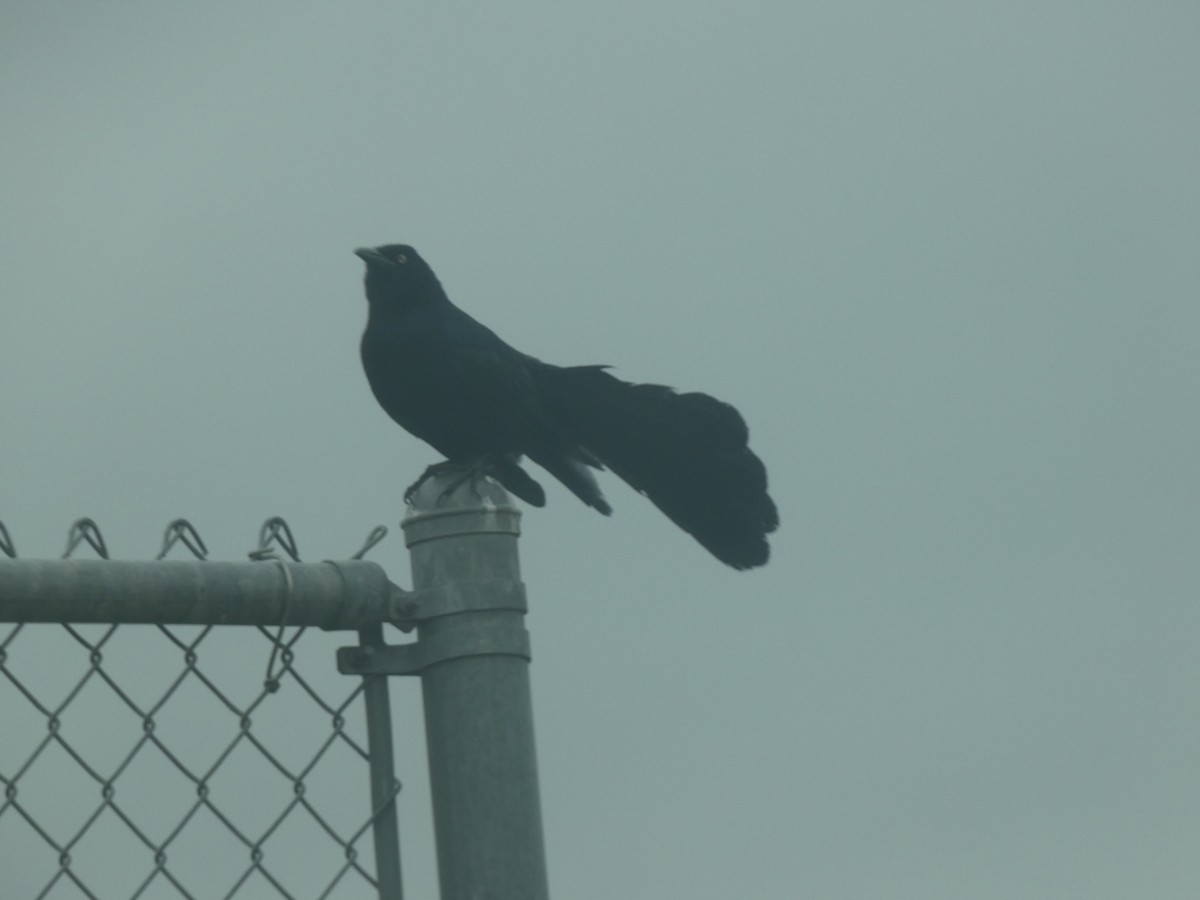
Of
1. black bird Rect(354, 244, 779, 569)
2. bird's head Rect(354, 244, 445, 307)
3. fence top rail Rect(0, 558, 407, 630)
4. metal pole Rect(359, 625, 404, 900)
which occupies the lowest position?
metal pole Rect(359, 625, 404, 900)

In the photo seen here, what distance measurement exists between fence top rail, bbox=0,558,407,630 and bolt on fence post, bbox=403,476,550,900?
2.4 inches

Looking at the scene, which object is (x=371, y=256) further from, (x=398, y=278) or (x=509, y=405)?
(x=509, y=405)

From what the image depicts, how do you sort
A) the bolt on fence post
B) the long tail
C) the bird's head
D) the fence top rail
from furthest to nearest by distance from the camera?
the bird's head < the long tail < the bolt on fence post < the fence top rail

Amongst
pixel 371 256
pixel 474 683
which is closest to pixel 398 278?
pixel 371 256

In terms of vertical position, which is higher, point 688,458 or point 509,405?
point 509,405

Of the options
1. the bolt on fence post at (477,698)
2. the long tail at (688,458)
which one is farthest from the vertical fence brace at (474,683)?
the long tail at (688,458)

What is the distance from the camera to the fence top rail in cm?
175

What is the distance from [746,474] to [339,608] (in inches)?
56.9

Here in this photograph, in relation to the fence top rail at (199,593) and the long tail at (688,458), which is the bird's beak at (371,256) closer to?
the long tail at (688,458)

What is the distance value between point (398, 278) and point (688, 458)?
5.88 feet

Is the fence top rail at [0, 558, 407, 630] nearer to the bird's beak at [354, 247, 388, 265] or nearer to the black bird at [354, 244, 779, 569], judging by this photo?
the black bird at [354, 244, 779, 569]

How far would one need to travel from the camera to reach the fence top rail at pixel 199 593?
5.75 ft

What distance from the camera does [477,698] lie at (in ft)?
6.53

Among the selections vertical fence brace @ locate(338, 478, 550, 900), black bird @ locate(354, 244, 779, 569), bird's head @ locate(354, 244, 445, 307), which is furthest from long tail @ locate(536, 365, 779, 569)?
vertical fence brace @ locate(338, 478, 550, 900)
